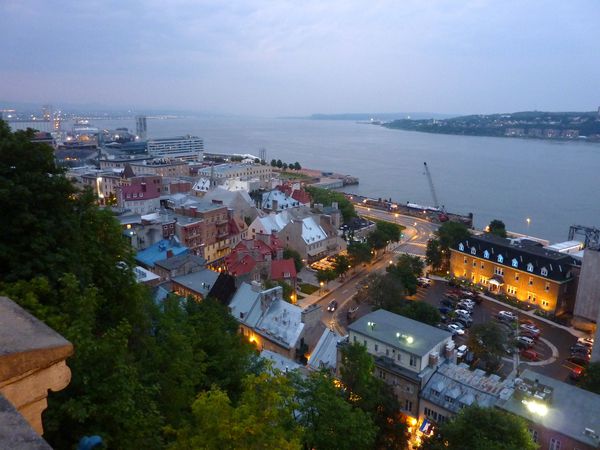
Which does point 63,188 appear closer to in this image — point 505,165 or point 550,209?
point 550,209

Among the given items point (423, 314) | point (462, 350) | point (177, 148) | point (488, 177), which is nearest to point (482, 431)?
point (462, 350)

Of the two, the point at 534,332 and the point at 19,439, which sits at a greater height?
the point at 19,439

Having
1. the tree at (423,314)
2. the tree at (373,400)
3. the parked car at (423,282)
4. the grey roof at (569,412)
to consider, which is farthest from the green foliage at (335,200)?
the tree at (373,400)

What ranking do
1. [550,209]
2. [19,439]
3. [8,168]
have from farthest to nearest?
[550,209] < [8,168] < [19,439]

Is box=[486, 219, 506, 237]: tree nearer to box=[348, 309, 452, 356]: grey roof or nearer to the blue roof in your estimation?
box=[348, 309, 452, 356]: grey roof

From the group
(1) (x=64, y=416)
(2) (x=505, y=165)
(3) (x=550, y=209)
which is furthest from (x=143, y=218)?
(2) (x=505, y=165)

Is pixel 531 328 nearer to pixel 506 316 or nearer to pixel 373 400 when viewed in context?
pixel 506 316
